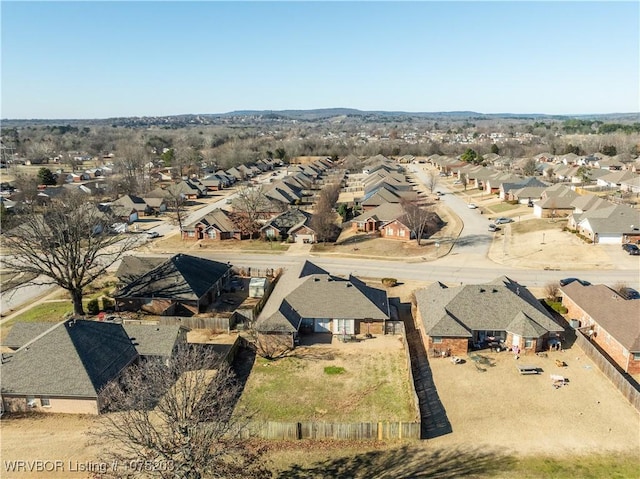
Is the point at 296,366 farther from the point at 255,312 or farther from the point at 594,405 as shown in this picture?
the point at 594,405

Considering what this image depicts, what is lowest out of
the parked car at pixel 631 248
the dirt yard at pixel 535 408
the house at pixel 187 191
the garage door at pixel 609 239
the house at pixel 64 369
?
the dirt yard at pixel 535 408

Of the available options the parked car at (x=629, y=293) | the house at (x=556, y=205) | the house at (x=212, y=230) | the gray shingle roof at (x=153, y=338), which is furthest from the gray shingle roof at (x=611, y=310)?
the house at (x=212, y=230)

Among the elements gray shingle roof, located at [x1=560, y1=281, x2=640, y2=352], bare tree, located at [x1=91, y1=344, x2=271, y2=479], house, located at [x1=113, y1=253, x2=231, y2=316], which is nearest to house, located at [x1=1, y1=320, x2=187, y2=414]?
bare tree, located at [x1=91, y1=344, x2=271, y2=479]

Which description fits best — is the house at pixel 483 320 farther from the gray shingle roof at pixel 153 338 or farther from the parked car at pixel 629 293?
the gray shingle roof at pixel 153 338

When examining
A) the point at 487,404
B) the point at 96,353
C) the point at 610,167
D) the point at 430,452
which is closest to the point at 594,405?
the point at 487,404

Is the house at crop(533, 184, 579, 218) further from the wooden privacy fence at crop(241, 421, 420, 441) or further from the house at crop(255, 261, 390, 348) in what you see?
the wooden privacy fence at crop(241, 421, 420, 441)

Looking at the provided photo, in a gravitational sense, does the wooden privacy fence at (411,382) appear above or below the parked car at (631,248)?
below

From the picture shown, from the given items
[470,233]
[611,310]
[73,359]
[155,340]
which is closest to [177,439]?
[73,359]
